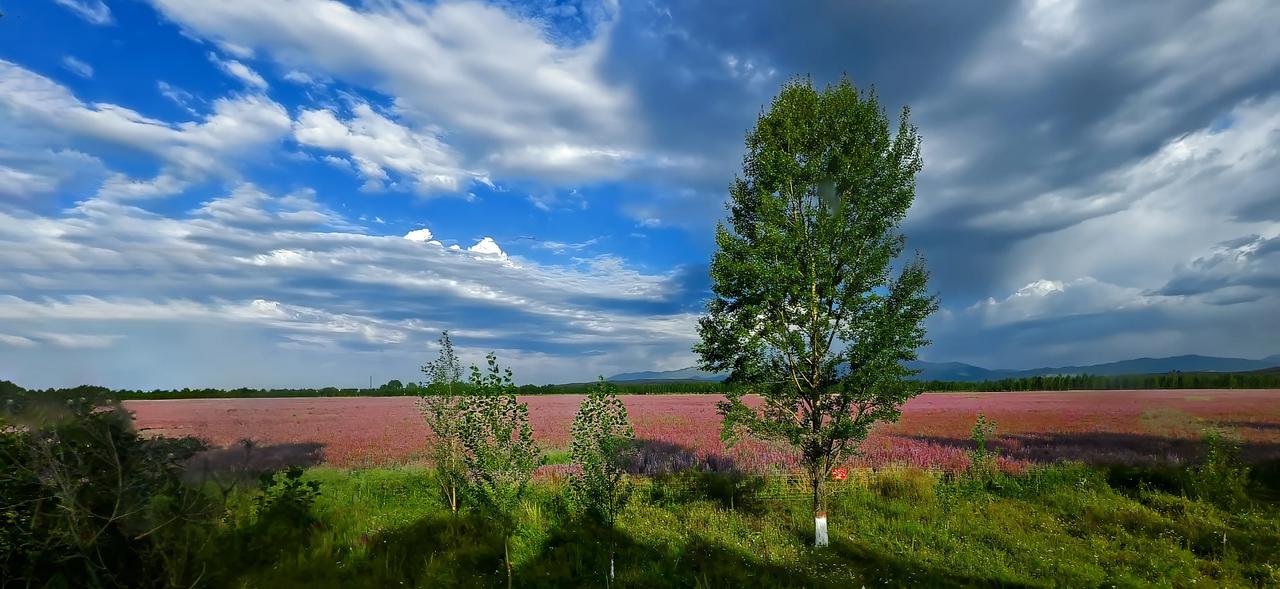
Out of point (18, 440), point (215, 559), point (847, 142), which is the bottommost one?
point (215, 559)

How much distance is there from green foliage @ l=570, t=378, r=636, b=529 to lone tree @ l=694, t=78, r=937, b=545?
272 cm

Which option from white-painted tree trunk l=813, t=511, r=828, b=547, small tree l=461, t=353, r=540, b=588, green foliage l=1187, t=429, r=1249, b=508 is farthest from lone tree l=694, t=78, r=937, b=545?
green foliage l=1187, t=429, r=1249, b=508

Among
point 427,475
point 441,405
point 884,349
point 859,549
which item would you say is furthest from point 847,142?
point 427,475

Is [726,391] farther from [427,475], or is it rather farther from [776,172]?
[427,475]

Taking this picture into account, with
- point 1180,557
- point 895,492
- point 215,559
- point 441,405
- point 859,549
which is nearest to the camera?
point 215,559

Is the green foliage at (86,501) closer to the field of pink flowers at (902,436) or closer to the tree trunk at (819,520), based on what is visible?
the field of pink flowers at (902,436)

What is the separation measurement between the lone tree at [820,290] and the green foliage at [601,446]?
2720mm

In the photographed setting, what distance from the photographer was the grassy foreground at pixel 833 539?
365 inches

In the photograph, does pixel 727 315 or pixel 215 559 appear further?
pixel 727 315

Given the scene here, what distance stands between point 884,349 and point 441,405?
9699 millimetres

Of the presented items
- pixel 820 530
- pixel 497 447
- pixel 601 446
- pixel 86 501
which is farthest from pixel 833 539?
pixel 86 501

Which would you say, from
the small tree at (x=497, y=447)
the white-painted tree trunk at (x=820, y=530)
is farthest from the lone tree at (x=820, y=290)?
the small tree at (x=497, y=447)

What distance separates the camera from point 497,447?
11.3 metres

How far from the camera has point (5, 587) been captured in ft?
23.2
